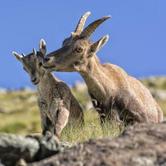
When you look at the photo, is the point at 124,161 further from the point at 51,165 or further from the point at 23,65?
the point at 23,65

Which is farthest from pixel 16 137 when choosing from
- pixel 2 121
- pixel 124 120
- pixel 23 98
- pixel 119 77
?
pixel 23 98

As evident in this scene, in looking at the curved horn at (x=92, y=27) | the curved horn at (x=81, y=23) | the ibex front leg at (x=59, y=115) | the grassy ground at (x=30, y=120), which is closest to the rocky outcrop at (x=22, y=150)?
the grassy ground at (x=30, y=120)

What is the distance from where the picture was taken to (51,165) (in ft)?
25.5

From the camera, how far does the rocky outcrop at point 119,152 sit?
776cm

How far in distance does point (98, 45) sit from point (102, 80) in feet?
2.53

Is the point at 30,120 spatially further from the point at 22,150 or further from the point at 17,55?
the point at 22,150

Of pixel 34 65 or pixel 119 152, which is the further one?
pixel 34 65

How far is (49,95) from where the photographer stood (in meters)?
16.8

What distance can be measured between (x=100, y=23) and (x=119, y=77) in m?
1.24

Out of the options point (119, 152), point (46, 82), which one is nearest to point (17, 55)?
point (46, 82)

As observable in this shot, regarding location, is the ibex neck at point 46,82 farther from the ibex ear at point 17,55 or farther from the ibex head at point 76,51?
the ibex ear at point 17,55

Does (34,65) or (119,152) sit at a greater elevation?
(34,65)

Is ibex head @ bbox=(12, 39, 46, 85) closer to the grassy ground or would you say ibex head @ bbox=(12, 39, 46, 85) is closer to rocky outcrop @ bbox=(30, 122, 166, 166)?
the grassy ground

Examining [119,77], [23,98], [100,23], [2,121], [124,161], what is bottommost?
[124,161]
